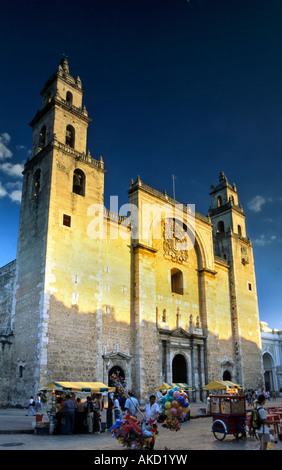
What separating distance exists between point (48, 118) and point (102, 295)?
12.2 meters

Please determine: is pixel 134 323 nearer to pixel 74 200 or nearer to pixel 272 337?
pixel 74 200

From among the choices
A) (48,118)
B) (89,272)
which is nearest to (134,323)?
(89,272)

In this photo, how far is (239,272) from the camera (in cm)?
3647

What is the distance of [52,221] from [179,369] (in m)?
15.0

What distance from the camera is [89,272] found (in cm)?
2308

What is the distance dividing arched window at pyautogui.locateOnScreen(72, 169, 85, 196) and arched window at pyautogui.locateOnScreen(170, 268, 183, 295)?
9.74 m

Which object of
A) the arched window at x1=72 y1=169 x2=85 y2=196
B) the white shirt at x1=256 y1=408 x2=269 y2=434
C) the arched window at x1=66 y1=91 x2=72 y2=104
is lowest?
the white shirt at x1=256 y1=408 x2=269 y2=434

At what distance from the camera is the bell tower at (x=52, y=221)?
2016 centimetres

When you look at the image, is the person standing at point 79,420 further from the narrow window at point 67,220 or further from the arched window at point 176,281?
the arched window at point 176,281

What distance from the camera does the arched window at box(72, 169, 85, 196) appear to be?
82.0ft

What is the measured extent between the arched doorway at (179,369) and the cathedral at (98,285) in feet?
0.34

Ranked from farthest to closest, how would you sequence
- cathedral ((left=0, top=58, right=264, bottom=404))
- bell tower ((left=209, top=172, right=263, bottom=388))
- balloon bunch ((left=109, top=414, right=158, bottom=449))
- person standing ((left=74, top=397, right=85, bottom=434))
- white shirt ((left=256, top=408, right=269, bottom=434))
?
bell tower ((left=209, top=172, right=263, bottom=388))
cathedral ((left=0, top=58, right=264, bottom=404))
person standing ((left=74, top=397, right=85, bottom=434))
balloon bunch ((left=109, top=414, right=158, bottom=449))
white shirt ((left=256, top=408, right=269, bottom=434))

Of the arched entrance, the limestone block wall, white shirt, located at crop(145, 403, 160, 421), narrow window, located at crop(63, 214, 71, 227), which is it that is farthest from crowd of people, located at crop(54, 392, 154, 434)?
the arched entrance

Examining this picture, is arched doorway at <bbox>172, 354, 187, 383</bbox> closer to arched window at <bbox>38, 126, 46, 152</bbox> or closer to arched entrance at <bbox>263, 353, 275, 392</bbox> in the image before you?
arched window at <bbox>38, 126, 46, 152</bbox>
